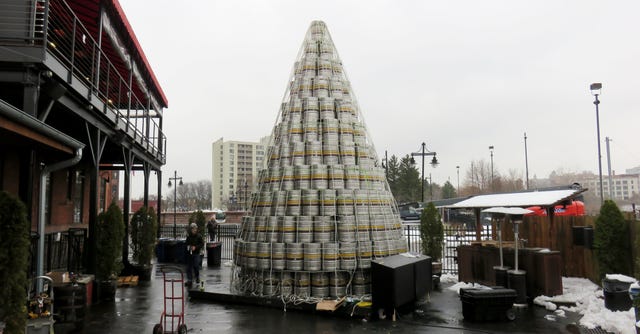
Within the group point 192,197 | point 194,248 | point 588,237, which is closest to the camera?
point 588,237

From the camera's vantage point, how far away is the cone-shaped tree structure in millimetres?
10133

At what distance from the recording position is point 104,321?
29.4 ft

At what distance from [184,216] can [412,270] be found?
36065 millimetres

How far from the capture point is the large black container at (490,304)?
28.9ft

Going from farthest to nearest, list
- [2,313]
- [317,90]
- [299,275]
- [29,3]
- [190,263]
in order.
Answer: [190,263], [317,90], [299,275], [29,3], [2,313]

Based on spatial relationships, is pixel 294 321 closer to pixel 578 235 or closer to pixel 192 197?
pixel 578 235

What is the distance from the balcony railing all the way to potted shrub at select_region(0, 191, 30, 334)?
12.2ft

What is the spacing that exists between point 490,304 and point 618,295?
108 inches

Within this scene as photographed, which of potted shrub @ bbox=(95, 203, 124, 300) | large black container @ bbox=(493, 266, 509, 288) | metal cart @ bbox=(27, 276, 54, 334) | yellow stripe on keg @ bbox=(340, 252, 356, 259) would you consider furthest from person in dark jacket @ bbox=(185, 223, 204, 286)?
large black container @ bbox=(493, 266, 509, 288)

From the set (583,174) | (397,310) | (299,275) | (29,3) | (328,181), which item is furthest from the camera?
(583,174)

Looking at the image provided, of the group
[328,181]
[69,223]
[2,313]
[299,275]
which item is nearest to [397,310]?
[299,275]

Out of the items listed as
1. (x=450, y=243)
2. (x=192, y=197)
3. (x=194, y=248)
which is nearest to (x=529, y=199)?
(x=450, y=243)

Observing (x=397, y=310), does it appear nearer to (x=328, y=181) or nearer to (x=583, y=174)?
(x=328, y=181)

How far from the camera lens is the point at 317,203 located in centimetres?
1048
